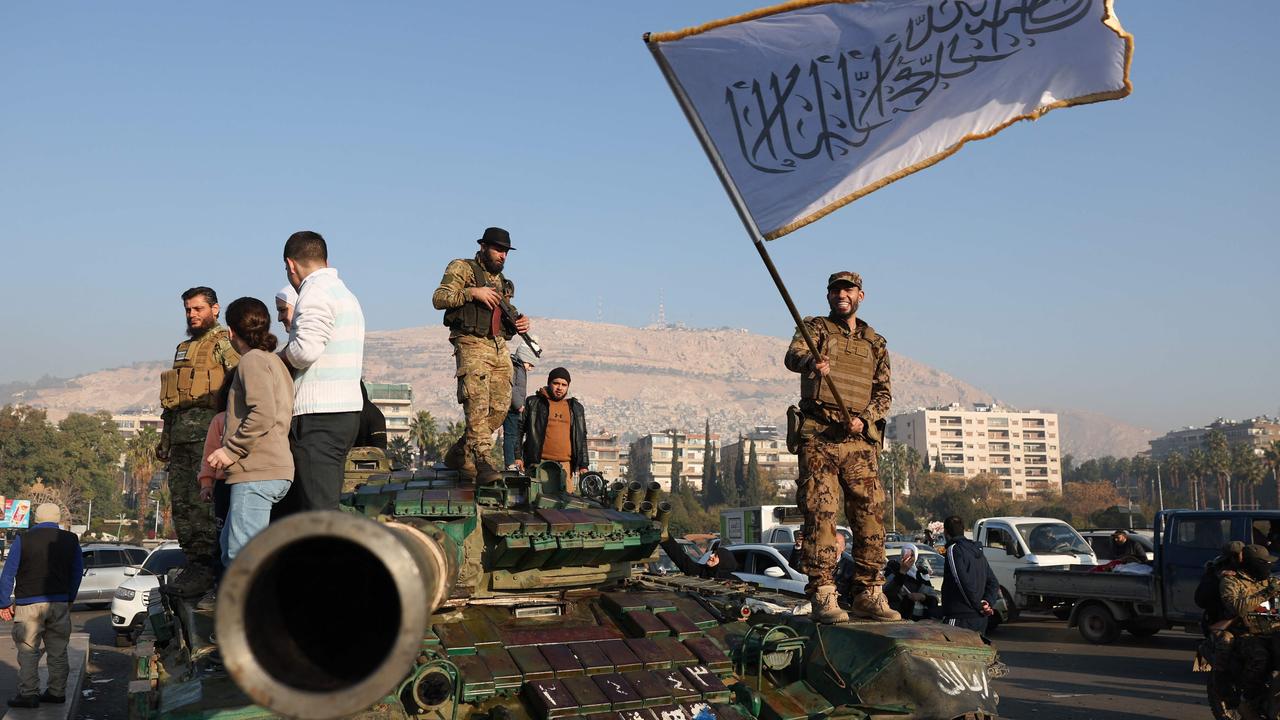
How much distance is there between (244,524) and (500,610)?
5.96 feet

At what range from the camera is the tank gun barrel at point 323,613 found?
2482 mm

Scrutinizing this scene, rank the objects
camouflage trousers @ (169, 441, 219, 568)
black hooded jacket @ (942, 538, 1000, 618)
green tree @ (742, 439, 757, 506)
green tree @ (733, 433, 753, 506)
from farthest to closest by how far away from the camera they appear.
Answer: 1. green tree @ (733, 433, 753, 506)
2. green tree @ (742, 439, 757, 506)
3. black hooded jacket @ (942, 538, 1000, 618)
4. camouflage trousers @ (169, 441, 219, 568)

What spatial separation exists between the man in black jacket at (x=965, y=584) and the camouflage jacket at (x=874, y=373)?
Answer: 11.6 feet

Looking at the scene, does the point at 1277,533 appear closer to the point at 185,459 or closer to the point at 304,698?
the point at 185,459

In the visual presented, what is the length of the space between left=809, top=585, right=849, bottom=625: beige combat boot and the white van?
14.6m

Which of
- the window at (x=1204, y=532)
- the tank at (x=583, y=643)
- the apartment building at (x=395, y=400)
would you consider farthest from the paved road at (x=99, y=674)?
the apartment building at (x=395, y=400)

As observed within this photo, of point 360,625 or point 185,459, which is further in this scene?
point 185,459

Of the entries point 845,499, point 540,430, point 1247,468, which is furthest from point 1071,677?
point 1247,468

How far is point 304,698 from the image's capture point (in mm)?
2543

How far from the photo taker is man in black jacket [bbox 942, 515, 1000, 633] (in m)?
10.3

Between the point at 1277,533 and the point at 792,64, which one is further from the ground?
the point at 792,64

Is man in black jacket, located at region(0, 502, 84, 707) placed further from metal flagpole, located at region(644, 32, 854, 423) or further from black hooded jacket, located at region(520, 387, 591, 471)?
metal flagpole, located at region(644, 32, 854, 423)

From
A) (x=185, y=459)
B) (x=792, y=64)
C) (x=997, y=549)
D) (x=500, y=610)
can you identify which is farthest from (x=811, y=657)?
(x=997, y=549)

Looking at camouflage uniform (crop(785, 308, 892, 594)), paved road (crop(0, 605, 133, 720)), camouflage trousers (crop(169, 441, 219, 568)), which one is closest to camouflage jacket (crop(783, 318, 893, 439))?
camouflage uniform (crop(785, 308, 892, 594))
